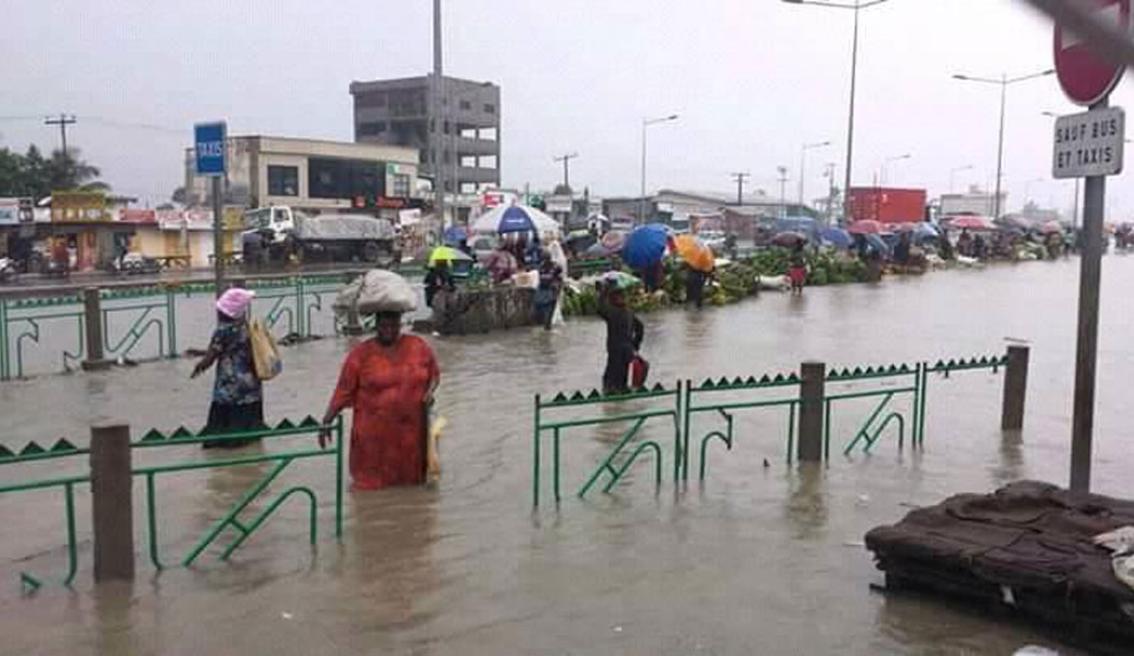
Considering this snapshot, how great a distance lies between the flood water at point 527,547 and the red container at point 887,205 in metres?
A: 44.9

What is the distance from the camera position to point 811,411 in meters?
8.56

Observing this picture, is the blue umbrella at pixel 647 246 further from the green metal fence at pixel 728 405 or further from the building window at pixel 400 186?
the building window at pixel 400 186

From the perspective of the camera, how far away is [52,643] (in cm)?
492

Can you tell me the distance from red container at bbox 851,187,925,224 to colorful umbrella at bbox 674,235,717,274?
34478 millimetres

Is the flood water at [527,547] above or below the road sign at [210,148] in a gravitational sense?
below

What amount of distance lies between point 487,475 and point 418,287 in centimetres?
1624

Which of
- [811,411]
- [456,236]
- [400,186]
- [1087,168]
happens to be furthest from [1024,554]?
[400,186]

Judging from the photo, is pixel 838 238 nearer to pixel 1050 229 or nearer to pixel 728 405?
pixel 1050 229

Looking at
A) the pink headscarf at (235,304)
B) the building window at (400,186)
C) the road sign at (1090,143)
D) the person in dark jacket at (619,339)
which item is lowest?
the person in dark jacket at (619,339)

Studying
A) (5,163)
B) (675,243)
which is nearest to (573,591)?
(675,243)

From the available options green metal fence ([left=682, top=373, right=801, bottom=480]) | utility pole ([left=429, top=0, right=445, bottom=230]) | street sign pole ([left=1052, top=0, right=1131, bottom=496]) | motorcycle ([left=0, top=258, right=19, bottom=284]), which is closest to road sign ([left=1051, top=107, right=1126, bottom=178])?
street sign pole ([left=1052, top=0, right=1131, bottom=496])

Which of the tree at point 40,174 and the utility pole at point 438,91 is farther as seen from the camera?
the tree at point 40,174

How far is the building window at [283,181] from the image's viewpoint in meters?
64.5

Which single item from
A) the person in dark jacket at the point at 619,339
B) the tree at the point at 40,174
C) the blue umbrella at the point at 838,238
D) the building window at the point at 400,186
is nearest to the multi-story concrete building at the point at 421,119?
the building window at the point at 400,186
